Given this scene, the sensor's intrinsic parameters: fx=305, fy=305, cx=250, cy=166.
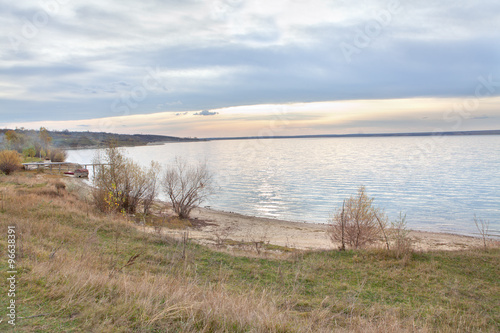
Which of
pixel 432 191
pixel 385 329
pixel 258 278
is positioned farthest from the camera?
pixel 432 191

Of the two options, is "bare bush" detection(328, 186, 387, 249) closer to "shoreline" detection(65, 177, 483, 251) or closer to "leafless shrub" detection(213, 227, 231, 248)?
"shoreline" detection(65, 177, 483, 251)

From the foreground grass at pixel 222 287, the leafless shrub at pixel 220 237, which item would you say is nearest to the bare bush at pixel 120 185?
the foreground grass at pixel 222 287

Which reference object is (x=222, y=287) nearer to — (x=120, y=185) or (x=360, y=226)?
(x=360, y=226)

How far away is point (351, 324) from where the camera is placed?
5371 millimetres

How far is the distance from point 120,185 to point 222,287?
954 inches

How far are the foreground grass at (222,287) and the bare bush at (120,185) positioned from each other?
7321 millimetres

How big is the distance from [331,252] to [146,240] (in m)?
8.34

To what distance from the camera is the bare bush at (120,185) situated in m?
24.9

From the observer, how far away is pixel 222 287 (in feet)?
18.7

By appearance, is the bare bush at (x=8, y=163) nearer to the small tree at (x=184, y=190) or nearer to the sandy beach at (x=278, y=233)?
the small tree at (x=184, y=190)

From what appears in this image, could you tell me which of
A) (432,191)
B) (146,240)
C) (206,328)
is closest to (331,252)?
→ (146,240)

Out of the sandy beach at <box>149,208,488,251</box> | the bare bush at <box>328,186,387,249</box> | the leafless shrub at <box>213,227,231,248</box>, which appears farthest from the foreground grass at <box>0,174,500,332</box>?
the sandy beach at <box>149,208,488,251</box>

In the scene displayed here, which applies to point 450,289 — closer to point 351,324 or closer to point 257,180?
point 351,324

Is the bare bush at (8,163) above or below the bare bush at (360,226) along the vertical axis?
above
